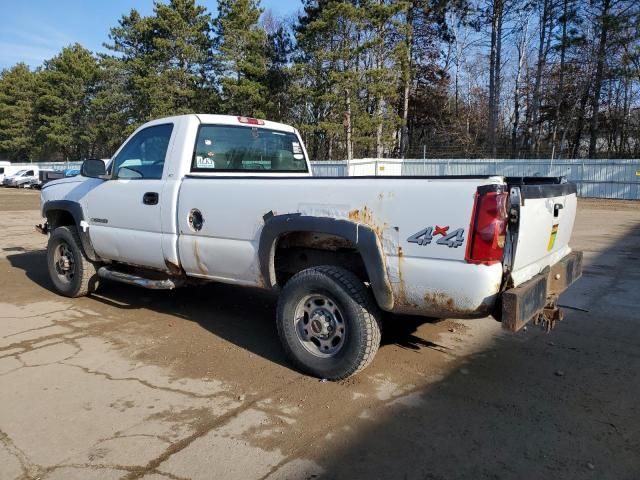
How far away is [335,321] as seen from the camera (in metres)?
4.09

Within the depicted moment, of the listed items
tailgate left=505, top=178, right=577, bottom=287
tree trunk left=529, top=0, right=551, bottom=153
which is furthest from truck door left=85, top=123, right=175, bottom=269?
tree trunk left=529, top=0, right=551, bottom=153

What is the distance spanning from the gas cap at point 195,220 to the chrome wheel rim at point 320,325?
3.97 feet

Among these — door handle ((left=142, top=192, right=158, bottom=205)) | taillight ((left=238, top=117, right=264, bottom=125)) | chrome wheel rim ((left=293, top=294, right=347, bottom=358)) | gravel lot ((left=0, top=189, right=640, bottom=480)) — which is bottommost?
gravel lot ((left=0, top=189, right=640, bottom=480))

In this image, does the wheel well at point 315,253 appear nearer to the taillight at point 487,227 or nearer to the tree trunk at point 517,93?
the taillight at point 487,227

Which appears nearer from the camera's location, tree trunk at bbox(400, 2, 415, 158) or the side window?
the side window

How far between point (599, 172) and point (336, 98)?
15322mm

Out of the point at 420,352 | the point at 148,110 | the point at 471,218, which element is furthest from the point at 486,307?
the point at 148,110

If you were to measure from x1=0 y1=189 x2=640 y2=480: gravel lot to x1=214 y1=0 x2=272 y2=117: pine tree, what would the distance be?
109 ft

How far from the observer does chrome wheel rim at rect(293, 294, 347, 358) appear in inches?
161

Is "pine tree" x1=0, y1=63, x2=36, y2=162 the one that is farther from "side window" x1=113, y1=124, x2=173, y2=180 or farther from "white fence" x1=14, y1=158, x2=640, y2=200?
"side window" x1=113, y1=124, x2=173, y2=180

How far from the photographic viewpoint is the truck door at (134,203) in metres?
5.20

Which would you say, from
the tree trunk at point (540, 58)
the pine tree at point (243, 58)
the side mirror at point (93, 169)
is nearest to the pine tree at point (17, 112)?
the pine tree at point (243, 58)

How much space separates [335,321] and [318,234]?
0.69 m

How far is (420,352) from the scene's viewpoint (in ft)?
15.6
